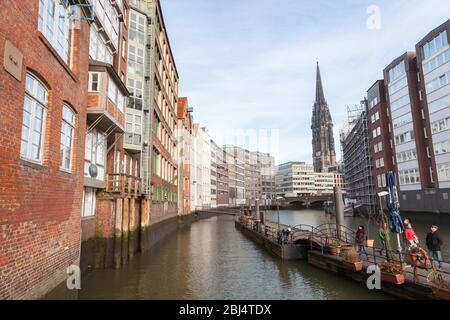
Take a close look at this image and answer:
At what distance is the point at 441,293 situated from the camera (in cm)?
1054

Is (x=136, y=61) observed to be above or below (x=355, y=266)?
above

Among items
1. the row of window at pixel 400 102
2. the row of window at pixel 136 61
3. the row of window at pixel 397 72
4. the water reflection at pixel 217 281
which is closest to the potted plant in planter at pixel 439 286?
the water reflection at pixel 217 281

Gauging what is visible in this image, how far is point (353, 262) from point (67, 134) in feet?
46.8

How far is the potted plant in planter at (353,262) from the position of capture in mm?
15562

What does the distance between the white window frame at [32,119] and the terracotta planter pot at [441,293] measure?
13511 mm

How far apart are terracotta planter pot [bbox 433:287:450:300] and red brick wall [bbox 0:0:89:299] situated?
41.4 ft

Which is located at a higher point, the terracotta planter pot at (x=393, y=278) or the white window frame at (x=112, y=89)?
the white window frame at (x=112, y=89)

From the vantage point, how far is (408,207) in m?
52.4

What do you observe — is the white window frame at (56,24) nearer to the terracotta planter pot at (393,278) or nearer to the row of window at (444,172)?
the terracotta planter pot at (393,278)

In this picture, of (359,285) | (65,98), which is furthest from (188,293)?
(65,98)

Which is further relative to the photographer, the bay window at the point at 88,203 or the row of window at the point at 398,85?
the row of window at the point at 398,85

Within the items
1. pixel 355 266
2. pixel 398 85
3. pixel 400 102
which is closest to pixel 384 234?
pixel 355 266

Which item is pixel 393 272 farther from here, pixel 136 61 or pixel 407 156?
pixel 407 156

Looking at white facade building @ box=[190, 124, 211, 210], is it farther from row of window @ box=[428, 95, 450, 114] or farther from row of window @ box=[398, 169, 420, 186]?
row of window @ box=[428, 95, 450, 114]
